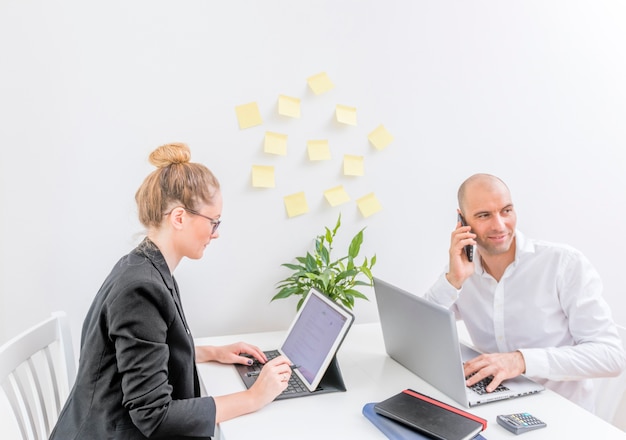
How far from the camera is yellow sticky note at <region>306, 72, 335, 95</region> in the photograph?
1.95 meters

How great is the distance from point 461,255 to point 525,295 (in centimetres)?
24

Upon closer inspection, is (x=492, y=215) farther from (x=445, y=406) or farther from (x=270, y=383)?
(x=270, y=383)

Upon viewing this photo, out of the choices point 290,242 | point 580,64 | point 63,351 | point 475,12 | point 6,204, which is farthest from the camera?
point 580,64

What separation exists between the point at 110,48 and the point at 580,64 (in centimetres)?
204

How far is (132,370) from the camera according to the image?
1106mm

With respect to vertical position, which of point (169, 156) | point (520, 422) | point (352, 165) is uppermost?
point (169, 156)

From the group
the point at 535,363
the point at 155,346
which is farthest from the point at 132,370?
the point at 535,363

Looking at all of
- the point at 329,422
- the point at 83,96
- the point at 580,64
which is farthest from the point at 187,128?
the point at 580,64

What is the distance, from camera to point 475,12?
2158 millimetres

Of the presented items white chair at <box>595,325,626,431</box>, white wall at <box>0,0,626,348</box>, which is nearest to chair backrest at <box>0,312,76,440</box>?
white wall at <box>0,0,626,348</box>

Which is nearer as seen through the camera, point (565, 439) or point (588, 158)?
point (565, 439)

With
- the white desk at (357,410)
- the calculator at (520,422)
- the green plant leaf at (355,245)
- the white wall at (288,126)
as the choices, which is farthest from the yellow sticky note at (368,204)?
the calculator at (520,422)

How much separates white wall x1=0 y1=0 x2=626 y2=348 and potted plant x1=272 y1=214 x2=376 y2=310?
88mm

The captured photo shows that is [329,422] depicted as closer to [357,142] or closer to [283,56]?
[357,142]
